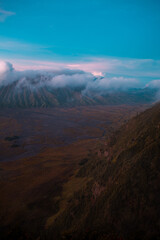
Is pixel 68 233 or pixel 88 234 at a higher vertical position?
pixel 88 234

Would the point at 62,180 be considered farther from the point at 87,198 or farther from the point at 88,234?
the point at 88,234

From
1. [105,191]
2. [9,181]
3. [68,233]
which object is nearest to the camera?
[68,233]

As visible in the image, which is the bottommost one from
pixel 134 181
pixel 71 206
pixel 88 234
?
pixel 71 206

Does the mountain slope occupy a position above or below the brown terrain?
above

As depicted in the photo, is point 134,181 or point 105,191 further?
point 105,191

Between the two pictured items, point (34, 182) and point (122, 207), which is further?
point (34, 182)

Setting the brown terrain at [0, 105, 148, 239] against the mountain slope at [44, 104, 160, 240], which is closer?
the mountain slope at [44, 104, 160, 240]

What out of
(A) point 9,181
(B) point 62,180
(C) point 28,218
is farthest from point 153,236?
(A) point 9,181

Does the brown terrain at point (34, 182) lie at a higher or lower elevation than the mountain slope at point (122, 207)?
lower

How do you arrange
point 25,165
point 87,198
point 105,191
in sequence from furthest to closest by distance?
1. point 25,165
2. point 87,198
3. point 105,191

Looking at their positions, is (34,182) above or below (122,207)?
below

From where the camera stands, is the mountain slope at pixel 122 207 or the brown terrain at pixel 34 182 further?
the brown terrain at pixel 34 182
